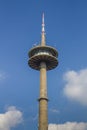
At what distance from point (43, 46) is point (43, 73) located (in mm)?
10867

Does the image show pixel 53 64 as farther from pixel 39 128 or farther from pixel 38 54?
pixel 39 128

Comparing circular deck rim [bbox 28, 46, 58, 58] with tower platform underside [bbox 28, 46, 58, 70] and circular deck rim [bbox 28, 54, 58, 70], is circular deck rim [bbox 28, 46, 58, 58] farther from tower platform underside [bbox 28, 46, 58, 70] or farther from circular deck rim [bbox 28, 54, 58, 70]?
circular deck rim [bbox 28, 54, 58, 70]

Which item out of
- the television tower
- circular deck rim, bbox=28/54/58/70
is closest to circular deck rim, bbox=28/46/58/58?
the television tower

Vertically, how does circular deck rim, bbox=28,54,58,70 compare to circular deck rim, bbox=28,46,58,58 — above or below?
below

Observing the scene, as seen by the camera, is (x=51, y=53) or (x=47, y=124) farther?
(x=51, y=53)

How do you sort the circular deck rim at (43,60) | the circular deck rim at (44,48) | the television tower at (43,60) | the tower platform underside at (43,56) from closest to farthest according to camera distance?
the television tower at (43,60)
the tower platform underside at (43,56)
the circular deck rim at (43,60)
the circular deck rim at (44,48)

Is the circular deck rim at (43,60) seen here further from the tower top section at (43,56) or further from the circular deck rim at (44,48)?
the circular deck rim at (44,48)

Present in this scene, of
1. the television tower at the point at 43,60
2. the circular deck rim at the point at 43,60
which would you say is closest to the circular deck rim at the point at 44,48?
the television tower at the point at 43,60

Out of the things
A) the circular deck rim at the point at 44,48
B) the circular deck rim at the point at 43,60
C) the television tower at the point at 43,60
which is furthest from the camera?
the circular deck rim at the point at 44,48

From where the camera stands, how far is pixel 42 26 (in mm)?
110812

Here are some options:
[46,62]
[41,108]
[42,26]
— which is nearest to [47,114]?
[41,108]

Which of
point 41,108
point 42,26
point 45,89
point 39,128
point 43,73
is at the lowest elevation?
point 39,128

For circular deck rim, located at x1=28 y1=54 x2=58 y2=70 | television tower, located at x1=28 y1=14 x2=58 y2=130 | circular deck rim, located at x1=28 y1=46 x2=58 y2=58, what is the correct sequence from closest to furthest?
television tower, located at x1=28 y1=14 x2=58 y2=130 → circular deck rim, located at x1=28 y1=54 x2=58 y2=70 → circular deck rim, located at x1=28 y1=46 x2=58 y2=58

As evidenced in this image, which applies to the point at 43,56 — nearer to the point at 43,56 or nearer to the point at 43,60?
the point at 43,56
